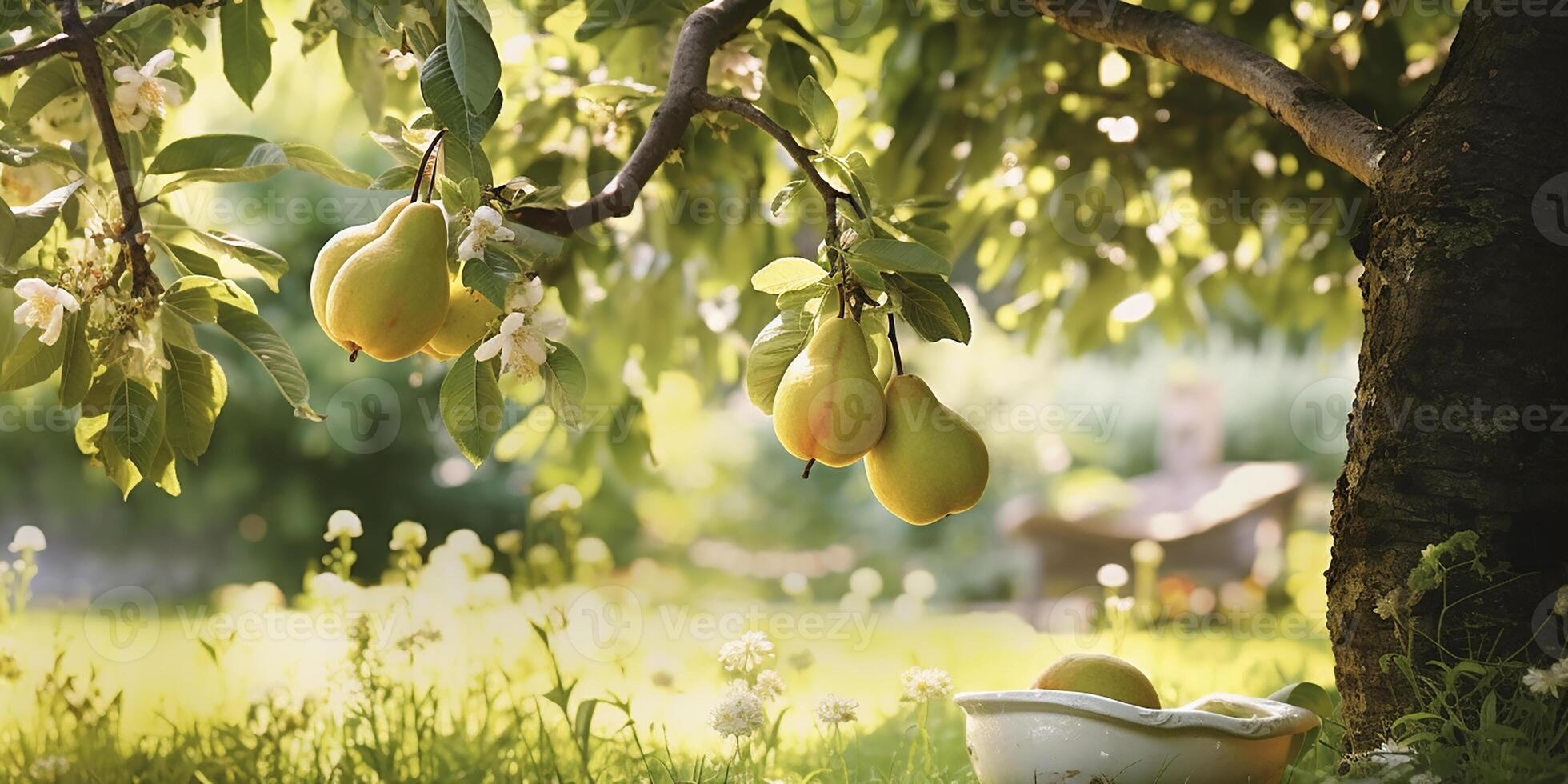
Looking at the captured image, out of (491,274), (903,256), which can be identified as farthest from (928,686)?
(491,274)

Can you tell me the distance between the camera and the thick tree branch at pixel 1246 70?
3.37 feet

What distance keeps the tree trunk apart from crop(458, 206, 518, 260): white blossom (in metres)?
0.67

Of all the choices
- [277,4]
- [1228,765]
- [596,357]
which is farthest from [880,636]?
[1228,765]

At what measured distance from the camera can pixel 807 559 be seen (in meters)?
5.93

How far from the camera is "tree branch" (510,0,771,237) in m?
0.88

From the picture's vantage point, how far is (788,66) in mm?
1319

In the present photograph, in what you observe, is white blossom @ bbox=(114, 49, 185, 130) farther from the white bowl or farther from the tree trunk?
the tree trunk

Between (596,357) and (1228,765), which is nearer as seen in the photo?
(1228,765)

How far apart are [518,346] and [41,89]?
0.49 metres

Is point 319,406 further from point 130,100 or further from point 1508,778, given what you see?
point 1508,778

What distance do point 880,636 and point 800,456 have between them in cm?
246

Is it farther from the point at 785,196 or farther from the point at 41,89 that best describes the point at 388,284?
the point at 41,89

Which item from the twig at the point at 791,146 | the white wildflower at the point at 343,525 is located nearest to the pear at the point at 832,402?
the twig at the point at 791,146

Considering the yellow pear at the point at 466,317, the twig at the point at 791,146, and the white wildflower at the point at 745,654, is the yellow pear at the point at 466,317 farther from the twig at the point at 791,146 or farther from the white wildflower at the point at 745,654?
the white wildflower at the point at 745,654
